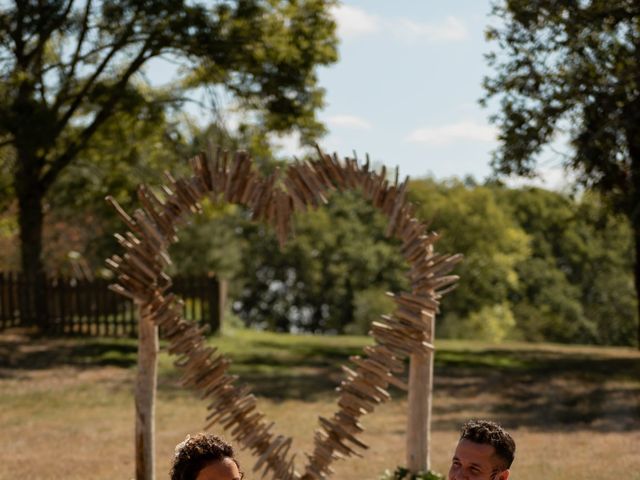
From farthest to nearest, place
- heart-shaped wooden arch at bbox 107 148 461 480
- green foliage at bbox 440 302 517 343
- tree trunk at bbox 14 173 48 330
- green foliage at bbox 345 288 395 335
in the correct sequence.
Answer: green foliage at bbox 440 302 517 343 → green foliage at bbox 345 288 395 335 → tree trunk at bbox 14 173 48 330 → heart-shaped wooden arch at bbox 107 148 461 480

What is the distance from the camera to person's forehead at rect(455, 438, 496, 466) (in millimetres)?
4109

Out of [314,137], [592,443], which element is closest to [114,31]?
[314,137]

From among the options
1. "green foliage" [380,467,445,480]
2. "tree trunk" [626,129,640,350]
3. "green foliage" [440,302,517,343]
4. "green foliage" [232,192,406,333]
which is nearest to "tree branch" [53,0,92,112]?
"tree trunk" [626,129,640,350]

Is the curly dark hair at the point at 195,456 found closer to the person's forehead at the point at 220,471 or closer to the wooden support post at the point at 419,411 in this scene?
the person's forehead at the point at 220,471

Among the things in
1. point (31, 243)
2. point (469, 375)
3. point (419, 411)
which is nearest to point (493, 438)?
point (419, 411)

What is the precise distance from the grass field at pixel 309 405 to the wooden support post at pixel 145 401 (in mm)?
2324

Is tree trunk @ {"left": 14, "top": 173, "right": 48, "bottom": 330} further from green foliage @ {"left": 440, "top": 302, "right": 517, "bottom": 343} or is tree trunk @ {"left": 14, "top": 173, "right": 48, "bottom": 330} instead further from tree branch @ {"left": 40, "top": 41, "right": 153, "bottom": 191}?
green foliage @ {"left": 440, "top": 302, "right": 517, "bottom": 343}

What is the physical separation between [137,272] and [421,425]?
2.91 m

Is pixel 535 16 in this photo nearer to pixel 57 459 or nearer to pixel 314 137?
pixel 314 137

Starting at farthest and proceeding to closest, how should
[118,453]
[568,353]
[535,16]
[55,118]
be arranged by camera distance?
[568,353], [55,118], [535,16], [118,453]

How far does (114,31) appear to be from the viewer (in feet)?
76.3

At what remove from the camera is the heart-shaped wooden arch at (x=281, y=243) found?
768 cm

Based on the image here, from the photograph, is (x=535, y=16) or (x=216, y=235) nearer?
(x=535, y=16)

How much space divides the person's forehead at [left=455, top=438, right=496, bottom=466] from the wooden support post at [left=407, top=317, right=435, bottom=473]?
4.38 meters
